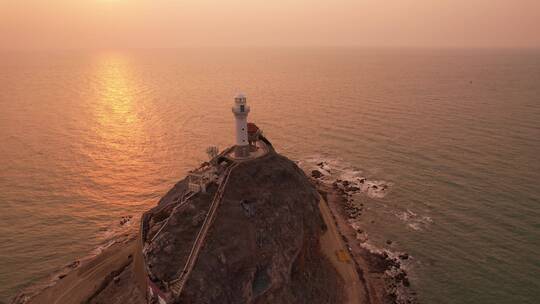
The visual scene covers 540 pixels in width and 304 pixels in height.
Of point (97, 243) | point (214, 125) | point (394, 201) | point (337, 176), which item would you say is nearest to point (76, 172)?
point (97, 243)

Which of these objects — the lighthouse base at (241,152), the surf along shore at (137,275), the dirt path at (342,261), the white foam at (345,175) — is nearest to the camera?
the surf along shore at (137,275)

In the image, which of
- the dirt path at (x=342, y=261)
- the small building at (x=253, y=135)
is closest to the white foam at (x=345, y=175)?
the dirt path at (x=342, y=261)

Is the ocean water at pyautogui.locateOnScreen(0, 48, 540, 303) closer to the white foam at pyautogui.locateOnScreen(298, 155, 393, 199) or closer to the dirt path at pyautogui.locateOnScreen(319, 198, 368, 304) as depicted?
the white foam at pyautogui.locateOnScreen(298, 155, 393, 199)

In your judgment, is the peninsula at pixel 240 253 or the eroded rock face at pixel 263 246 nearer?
the eroded rock face at pixel 263 246

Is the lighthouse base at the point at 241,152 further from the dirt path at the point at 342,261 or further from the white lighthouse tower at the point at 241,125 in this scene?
the dirt path at the point at 342,261

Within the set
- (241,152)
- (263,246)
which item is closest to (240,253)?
(263,246)

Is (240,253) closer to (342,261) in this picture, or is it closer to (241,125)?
(342,261)
